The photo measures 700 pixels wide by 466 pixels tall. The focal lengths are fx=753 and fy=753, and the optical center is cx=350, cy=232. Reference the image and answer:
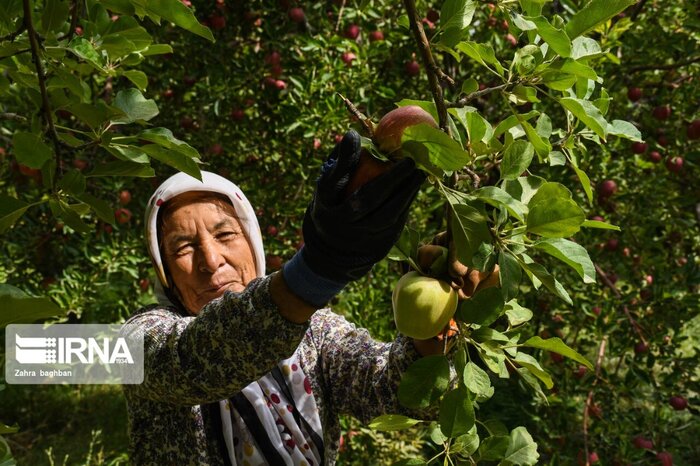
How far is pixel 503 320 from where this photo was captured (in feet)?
3.91

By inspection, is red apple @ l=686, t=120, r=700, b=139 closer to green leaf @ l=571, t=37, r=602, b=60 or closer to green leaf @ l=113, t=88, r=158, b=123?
green leaf @ l=571, t=37, r=602, b=60

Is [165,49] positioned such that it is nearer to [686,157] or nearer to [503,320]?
[503,320]

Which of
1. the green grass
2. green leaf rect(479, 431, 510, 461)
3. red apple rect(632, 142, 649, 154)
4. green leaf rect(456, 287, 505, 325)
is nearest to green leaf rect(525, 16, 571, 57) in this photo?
green leaf rect(456, 287, 505, 325)

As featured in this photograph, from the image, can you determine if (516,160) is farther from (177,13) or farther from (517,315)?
(177,13)

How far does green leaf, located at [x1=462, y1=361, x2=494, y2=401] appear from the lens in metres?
0.96

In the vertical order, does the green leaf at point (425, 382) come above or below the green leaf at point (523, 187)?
below

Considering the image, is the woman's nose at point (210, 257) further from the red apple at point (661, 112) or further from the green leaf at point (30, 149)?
the red apple at point (661, 112)

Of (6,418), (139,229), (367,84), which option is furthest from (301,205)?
(6,418)

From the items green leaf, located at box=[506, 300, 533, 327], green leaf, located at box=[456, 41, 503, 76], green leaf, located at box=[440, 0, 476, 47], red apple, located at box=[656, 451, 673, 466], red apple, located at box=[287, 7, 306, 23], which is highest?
red apple, located at box=[287, 7, 306, 23]

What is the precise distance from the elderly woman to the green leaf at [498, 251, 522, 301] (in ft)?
0.48

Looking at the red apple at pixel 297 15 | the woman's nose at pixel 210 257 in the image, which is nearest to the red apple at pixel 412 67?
the red apple at pixel 297 15

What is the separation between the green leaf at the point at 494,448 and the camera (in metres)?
1.06

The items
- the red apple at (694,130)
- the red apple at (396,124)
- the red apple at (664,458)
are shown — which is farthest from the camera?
the red apple at (694,130)

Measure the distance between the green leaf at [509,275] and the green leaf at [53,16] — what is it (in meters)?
0.71
